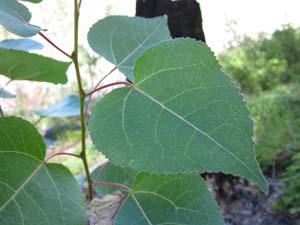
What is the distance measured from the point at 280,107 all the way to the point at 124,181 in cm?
227

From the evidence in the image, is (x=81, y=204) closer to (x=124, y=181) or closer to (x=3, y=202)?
(x=3, y=202)

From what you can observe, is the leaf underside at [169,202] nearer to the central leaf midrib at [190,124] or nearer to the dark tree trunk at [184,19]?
the central leaf midrib at [190,124]

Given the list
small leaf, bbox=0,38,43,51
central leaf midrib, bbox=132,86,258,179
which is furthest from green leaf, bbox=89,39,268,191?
small leaf, bbox=0,38,43,51

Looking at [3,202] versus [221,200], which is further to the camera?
[221,200]

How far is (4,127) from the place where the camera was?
0.45 m

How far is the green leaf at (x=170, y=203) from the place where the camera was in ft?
1.55

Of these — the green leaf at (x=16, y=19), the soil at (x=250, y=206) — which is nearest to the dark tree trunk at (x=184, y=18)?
the soil at (x=250, y=206)

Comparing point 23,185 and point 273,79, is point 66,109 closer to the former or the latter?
point 23,185

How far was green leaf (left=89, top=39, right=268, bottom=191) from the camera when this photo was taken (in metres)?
0.39

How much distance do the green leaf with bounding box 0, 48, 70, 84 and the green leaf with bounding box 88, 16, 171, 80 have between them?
0.31 feet

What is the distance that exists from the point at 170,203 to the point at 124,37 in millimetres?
228

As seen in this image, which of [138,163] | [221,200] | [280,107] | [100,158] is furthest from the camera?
[100,158]

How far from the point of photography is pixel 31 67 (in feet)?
2.04

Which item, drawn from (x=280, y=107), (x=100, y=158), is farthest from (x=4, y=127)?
(x=100, y=158)
